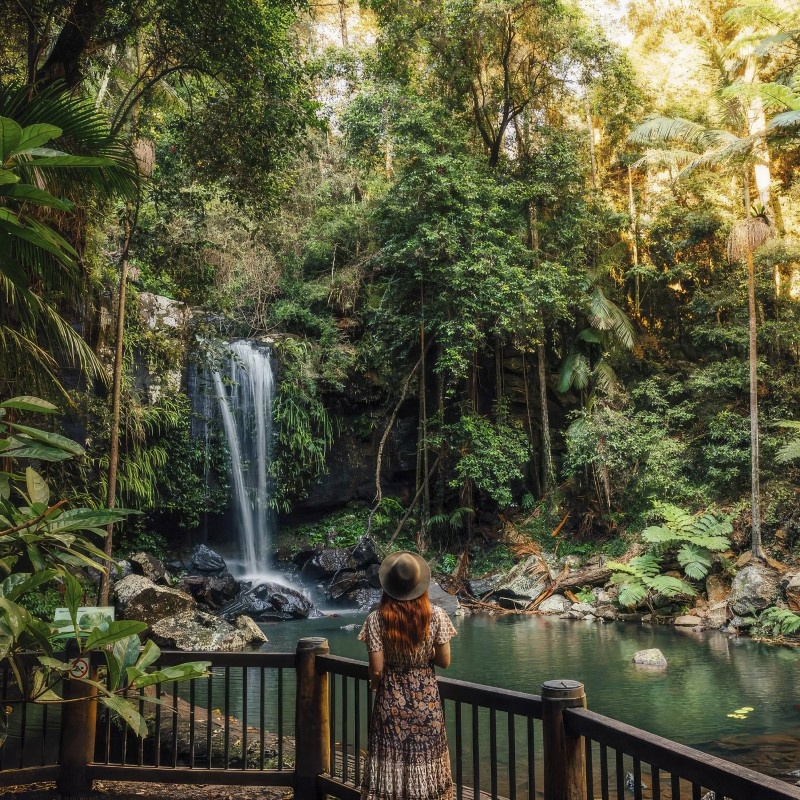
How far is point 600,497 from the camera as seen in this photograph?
1791 cm

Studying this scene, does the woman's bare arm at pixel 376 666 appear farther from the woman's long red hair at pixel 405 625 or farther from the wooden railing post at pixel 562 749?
the wooden railing post at pixel 562 749

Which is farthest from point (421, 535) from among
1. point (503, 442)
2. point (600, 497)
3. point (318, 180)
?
point (318, 180)

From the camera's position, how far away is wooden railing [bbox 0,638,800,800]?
2.24m

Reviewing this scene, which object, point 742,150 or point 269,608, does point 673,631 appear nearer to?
point 269,608

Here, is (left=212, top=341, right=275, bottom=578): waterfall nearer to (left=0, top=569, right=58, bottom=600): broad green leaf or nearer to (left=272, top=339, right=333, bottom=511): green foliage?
(left=272, top=339, right=333, bottom=511): green foliage

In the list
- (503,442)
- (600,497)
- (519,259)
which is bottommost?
(600,497)

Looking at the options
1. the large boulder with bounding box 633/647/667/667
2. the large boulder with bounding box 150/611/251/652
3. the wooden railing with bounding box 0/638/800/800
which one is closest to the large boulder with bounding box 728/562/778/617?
the large boulder with bounding box 633/647/667/667

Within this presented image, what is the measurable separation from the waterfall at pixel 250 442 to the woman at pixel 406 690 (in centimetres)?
1536

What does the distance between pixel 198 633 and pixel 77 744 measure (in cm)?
721

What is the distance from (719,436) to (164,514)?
520 inches

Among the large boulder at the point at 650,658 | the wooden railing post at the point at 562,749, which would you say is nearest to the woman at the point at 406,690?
the wooden railing post at the point at 562,749

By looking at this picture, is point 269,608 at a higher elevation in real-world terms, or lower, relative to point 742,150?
lower

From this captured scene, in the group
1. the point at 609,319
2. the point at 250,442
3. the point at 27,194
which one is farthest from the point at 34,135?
the point at 609,319

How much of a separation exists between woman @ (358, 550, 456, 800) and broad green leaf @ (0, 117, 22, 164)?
195cm
